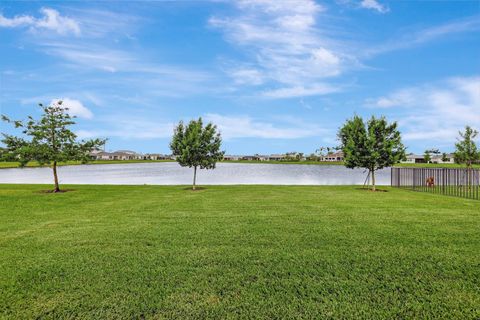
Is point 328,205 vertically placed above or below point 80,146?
below

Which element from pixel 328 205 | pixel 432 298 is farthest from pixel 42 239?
pixel 328 205

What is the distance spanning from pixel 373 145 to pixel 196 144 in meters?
Answer: 11.2

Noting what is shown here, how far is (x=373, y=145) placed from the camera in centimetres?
2047

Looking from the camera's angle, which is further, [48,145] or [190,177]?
[190,177]

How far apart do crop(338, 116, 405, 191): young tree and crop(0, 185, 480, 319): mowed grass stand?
448 inches

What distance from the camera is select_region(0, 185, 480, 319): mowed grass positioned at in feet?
12.7

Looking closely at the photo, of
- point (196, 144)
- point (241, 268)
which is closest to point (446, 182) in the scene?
point (196, 144)

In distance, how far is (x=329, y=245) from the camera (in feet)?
20.9

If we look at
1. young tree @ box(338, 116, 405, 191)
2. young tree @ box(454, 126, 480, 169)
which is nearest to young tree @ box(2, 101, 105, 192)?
young tree @ box(338, 116, 405, 191)

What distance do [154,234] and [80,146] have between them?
14.2 m

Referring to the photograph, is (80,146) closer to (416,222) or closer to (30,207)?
(30,207)

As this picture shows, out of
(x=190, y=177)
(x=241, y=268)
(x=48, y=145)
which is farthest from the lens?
(x=190, y=177)

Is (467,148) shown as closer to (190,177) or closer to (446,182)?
(446,182)

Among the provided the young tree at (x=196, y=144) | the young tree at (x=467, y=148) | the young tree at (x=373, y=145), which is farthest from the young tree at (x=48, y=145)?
the young tree at (x=467, y=148)
